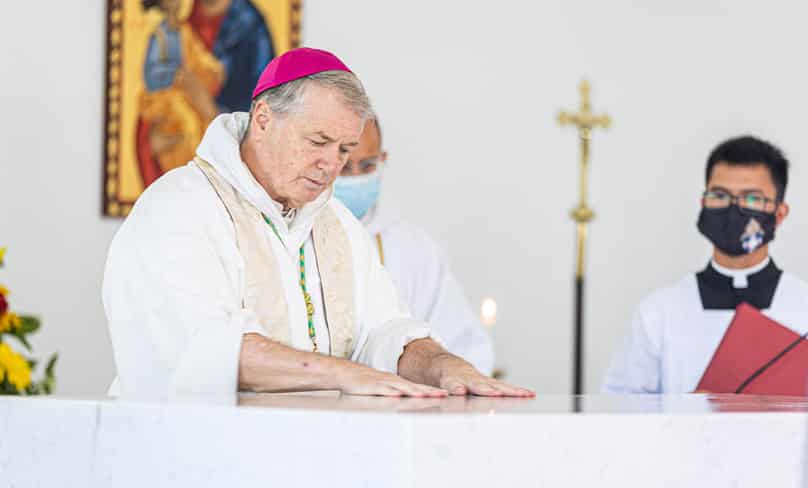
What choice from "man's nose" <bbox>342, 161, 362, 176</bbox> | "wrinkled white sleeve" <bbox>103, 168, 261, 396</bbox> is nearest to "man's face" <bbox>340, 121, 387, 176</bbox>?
"man's nose" <bbox>342, 161, 362, 176</bbox>

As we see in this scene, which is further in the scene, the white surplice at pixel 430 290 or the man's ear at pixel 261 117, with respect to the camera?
the white surplice at pixel 430 290

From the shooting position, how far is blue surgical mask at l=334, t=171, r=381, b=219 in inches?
210

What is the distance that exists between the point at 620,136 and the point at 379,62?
134cm

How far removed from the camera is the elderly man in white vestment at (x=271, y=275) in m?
3.03

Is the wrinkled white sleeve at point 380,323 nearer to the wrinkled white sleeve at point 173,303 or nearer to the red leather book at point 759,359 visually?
the wrinkled white sleeve at point 173,303

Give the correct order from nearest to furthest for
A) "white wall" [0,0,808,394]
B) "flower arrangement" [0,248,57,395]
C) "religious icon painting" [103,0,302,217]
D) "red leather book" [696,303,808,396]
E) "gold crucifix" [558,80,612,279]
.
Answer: "flower arrangement" [0,248,57,395]
"red leather book" [696,303,808,396]
"religious icon painting" [103,0,302,217]
"gold crucifix" [558,80,612,279]
"white wall" [0,0,808,394]

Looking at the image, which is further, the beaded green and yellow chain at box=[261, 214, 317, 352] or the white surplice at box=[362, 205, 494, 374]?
the white surplice at box=[362, 205, 494, 374]

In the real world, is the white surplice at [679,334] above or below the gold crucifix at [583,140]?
below

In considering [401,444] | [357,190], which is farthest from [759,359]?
[401,444]

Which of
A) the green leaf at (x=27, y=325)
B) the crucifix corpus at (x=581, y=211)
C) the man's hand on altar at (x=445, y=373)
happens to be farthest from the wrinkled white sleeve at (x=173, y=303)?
the crucifix corpus at (x=581, y=211)

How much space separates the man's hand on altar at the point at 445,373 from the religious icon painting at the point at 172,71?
138 inches

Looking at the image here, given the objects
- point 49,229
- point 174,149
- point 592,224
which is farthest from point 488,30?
point 49,229

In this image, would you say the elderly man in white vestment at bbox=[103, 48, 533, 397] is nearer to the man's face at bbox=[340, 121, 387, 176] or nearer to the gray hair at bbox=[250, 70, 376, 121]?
the gray hair at bbox=[250, 70, 376, 121]

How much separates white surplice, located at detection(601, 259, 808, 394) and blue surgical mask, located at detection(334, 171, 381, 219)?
1.12m
